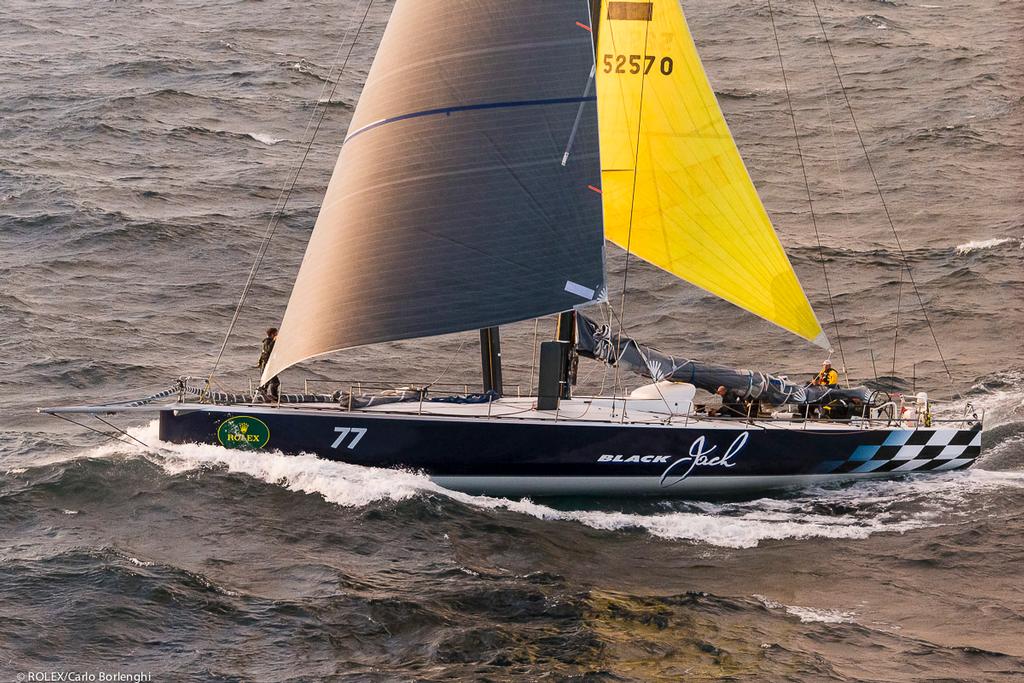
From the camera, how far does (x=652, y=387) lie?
20734 millimetres

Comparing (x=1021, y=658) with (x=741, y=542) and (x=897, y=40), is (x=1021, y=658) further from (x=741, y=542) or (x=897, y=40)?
(x=897, y=40)

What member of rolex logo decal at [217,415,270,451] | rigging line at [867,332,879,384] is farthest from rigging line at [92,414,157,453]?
rigging line at [867,332,879,384]

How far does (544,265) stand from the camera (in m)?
18.5

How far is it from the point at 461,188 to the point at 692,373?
5203mm

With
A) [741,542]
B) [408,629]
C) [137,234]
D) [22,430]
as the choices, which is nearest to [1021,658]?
[741,542]

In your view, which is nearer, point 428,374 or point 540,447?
point 540,447

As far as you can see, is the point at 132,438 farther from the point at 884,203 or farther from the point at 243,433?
the point at 884,203

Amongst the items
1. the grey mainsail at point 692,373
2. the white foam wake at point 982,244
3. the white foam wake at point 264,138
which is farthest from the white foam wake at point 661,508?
the white foam wake at point 264,138

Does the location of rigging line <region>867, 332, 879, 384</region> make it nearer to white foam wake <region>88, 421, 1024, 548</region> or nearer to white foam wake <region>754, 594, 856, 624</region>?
white foam wake <region>88, 421, 1024, 548</region>

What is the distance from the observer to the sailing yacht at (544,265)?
59.8 feet

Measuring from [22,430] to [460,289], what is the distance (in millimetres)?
8250

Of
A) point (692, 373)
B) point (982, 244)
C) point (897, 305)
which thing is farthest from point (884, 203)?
point (692, 373)

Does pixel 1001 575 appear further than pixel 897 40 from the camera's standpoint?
No

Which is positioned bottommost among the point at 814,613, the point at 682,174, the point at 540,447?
the point at 814,613
